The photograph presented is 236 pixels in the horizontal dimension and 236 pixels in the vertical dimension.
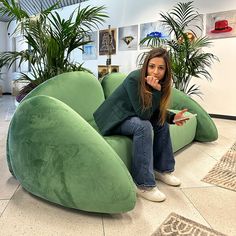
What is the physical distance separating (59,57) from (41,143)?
1109 millimetres

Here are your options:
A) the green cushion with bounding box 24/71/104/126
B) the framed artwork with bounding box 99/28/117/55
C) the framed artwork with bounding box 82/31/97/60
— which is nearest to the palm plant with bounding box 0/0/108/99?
the green cushion with bounding box 24/71/104/126

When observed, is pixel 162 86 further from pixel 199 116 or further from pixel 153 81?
pixel 199 116

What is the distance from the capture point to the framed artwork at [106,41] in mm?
6012

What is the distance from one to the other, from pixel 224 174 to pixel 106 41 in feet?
16.4

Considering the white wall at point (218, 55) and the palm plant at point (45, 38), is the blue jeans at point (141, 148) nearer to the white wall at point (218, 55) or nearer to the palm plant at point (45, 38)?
the palm plant at point (45, 38)

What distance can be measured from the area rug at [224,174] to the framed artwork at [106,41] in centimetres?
444

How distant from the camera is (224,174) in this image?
1.99 meters

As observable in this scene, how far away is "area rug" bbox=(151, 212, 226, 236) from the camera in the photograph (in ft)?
4.04

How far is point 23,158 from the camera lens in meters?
1.47

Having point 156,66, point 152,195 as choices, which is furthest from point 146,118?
point 152,195

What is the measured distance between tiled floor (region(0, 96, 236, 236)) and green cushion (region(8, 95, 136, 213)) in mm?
74

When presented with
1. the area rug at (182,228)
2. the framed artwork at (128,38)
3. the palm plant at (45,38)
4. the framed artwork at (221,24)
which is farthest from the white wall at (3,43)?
the area rug at (182,228)

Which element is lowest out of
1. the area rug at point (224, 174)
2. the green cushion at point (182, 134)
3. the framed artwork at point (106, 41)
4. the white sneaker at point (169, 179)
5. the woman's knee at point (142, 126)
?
the area rug at point (224, 174)

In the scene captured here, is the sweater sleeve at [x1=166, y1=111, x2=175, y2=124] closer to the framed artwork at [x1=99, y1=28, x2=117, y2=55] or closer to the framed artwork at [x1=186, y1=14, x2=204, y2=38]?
the framed artwork at [x1=186, y1=14, x2=204, y2=38]
